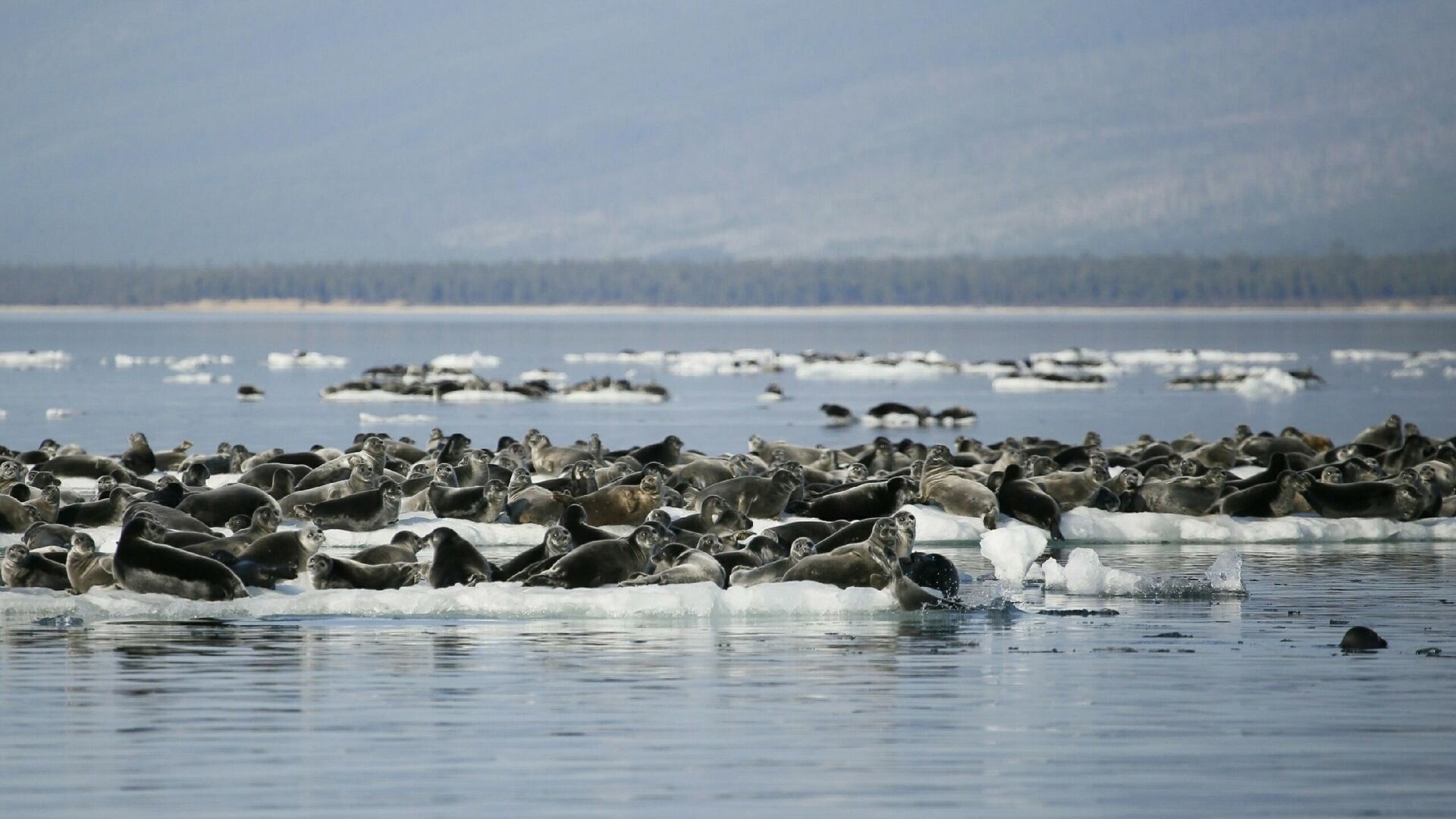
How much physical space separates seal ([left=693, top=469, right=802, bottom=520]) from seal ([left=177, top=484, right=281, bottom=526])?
13.1ft

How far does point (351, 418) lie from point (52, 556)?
2415cm

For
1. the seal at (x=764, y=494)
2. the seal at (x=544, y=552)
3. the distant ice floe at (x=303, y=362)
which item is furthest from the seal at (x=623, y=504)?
the distant ice floe at (x=303, y=362)

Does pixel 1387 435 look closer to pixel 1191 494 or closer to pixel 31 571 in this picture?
pixel 1191 494

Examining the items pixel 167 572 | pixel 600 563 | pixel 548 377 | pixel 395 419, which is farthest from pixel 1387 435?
pixel 548 377

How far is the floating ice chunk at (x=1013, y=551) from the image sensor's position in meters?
15.2

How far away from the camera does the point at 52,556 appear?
48.4ft

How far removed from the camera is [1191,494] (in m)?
20.2

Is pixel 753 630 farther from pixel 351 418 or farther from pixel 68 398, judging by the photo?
pixel 68 398

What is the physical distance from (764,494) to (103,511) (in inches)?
231

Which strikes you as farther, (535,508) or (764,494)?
(535,508)

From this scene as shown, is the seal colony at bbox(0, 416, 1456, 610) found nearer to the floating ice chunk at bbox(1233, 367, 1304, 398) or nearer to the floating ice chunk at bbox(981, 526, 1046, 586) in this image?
the floating ice chunk at bbox(981, 526, 1046, 586)

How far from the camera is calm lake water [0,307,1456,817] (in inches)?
340

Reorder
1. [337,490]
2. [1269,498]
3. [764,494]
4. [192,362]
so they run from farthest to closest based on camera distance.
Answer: [192,362] → [1269,498] → [337,490] → [764,494]

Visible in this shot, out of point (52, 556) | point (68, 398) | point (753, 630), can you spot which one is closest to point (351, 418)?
point (68, 398)
